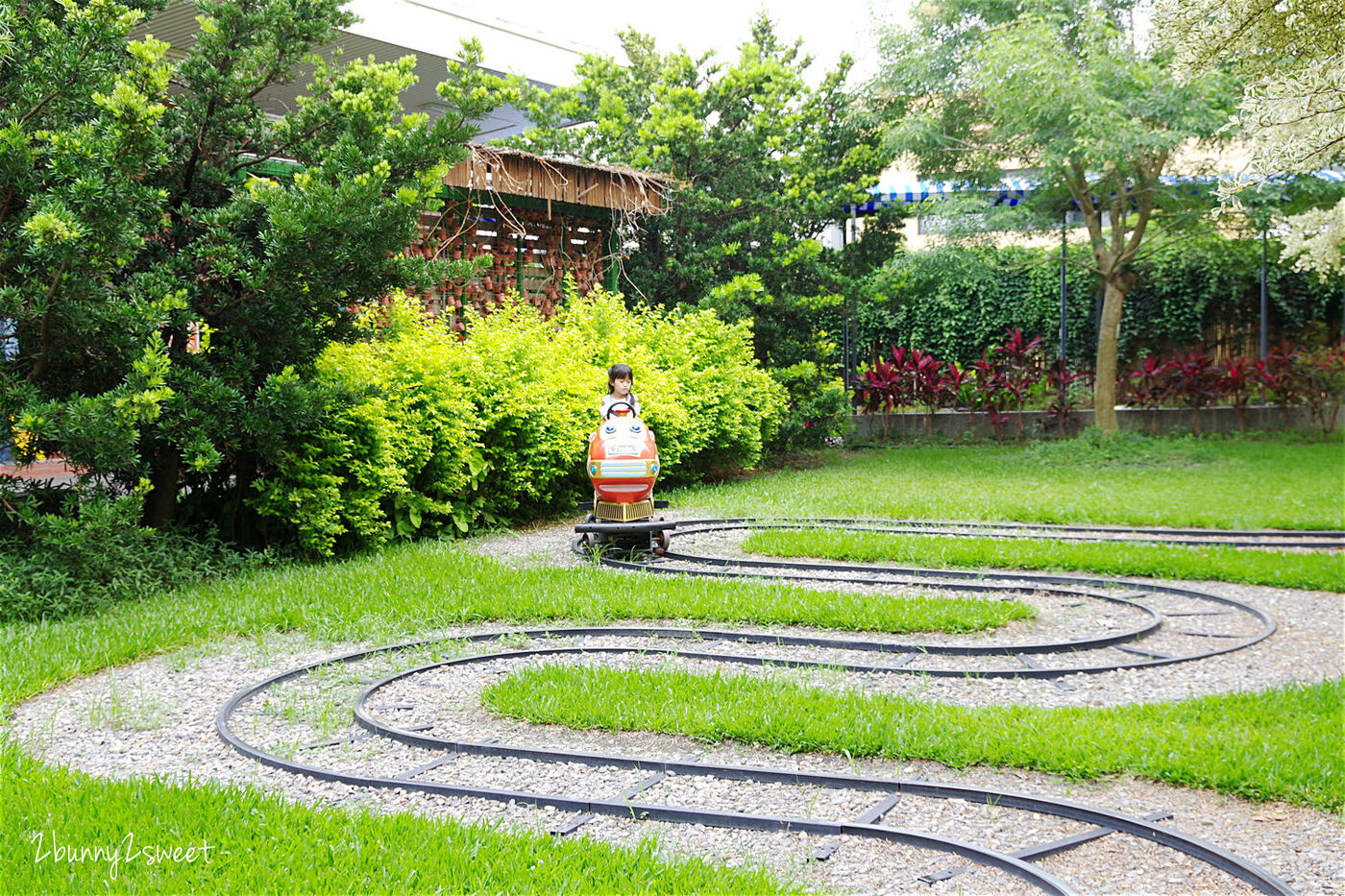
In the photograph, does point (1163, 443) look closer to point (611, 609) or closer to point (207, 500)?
point (611, 609)

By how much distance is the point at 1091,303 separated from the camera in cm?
1692

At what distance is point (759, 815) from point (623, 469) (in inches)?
175

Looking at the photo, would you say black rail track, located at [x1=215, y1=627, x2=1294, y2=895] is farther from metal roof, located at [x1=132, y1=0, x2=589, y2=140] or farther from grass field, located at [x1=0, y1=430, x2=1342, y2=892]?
metal roof, located at [x1=132, y1=0, x2=589, y2=140]

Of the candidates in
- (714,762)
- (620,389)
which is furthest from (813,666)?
(620,389)

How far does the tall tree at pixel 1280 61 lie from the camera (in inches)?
175

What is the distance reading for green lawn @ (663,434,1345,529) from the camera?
8758 mm

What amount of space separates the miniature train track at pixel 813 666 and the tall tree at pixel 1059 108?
6514 millimetres

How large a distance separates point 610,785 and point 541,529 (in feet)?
18.8

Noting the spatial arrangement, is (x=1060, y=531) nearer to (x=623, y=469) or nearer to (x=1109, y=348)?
(x=623, y=469)

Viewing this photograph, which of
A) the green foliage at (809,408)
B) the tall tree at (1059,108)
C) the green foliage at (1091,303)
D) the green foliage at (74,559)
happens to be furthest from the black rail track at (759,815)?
the green foliage at (1091,303)

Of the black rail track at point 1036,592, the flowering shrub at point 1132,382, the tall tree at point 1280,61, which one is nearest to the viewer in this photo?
the tall tree at point 1280,61

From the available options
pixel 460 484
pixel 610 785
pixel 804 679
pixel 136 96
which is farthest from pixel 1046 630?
pixel 136 96

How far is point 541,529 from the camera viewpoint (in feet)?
29.6

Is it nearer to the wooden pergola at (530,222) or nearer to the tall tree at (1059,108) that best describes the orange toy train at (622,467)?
the wooden pergola at (530,222)
